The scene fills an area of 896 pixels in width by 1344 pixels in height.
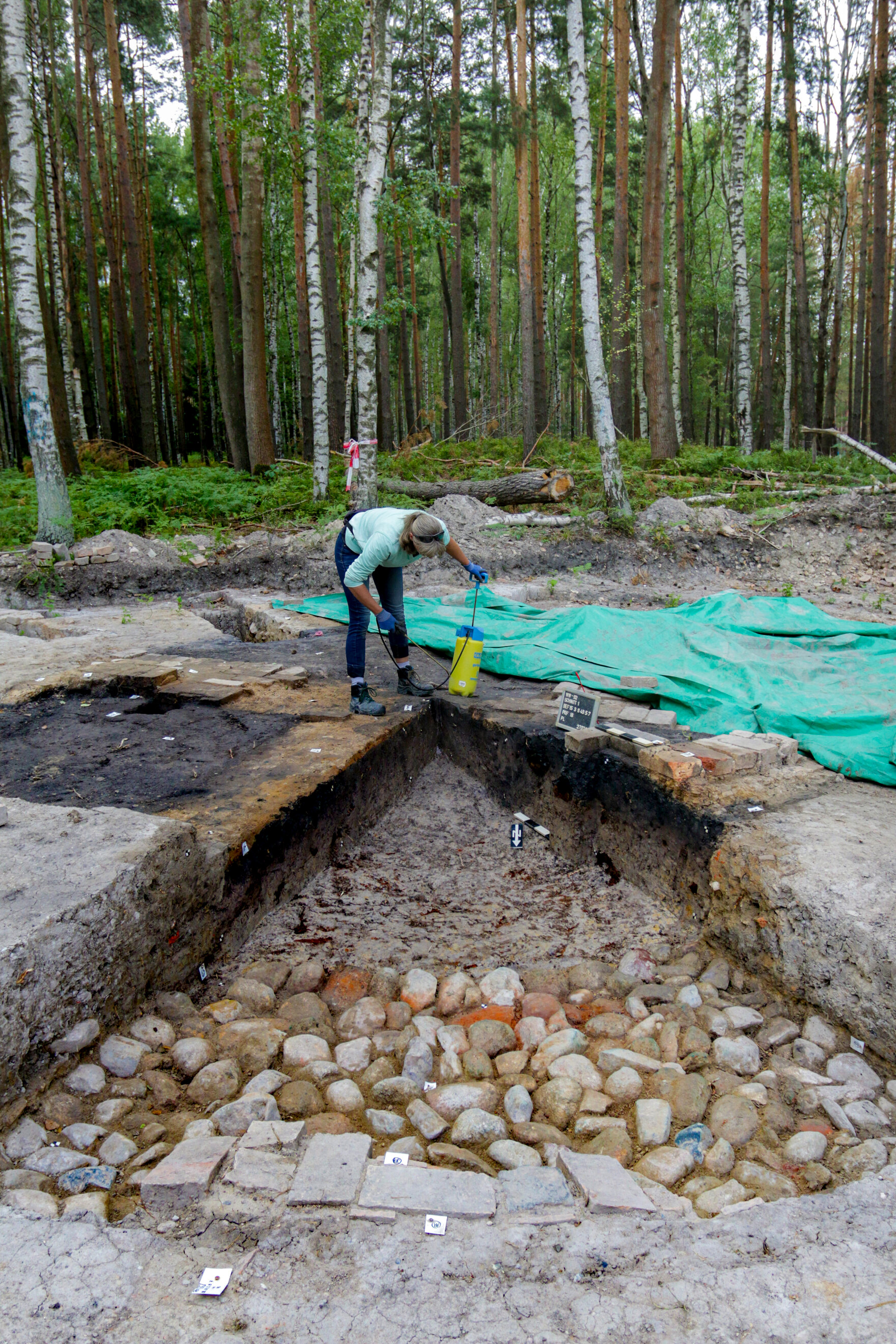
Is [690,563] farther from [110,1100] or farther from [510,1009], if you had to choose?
[110,1100]

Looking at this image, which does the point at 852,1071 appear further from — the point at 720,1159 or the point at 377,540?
the point at 377,540

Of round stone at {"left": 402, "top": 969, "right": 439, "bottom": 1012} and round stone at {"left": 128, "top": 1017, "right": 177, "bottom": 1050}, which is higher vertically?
round stone at {"left": 128, "top": 1017, "right": 177, "bottom": 1050}

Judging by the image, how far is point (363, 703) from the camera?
4707 mm

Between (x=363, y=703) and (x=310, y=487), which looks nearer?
(x=363, y=703)

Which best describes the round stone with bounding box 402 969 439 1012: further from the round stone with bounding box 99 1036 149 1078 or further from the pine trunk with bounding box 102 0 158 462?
the pine trunk with bounding box 102 0 158 462

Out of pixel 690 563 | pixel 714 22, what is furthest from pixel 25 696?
pixel 714 22

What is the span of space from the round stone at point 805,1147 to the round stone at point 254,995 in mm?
1699

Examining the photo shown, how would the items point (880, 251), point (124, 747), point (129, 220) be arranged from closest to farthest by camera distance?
point (124, 747)
point (880, 251)
point (129, 220)

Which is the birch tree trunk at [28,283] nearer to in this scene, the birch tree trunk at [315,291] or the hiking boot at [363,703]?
the birch tree trunk at [315,291]

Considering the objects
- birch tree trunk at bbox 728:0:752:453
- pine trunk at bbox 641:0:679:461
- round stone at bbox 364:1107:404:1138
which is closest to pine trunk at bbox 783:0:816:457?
birch tree trunk at bbox 728:0:752:453

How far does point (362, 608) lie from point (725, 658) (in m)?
2.52

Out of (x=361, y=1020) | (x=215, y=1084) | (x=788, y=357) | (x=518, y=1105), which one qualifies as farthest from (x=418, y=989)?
(x=788, y=357)

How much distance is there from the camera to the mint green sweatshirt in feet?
14.5

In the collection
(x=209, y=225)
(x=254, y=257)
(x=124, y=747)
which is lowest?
(x=124, y=747)
